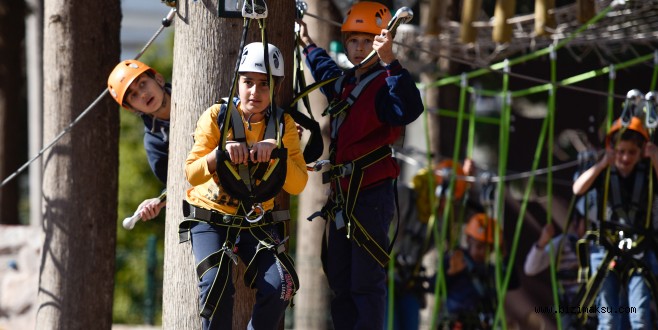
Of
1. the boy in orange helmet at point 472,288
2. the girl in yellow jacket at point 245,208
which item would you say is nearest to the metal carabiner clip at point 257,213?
the girl in yellow jacket at point 245,208

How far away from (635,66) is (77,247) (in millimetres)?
4966

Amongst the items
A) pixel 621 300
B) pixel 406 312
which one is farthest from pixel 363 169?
pixel 406 312

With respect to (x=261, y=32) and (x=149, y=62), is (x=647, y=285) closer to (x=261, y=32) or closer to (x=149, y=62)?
(x=261, y=32)

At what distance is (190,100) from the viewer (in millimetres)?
5363

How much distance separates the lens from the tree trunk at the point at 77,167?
703 centimetres

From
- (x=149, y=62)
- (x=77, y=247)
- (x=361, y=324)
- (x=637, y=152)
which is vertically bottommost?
(x=361, y=324)

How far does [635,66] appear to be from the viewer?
31.1 feet

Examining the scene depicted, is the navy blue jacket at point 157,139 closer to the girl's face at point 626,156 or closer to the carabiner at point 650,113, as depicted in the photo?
the girl's face at point 626,156

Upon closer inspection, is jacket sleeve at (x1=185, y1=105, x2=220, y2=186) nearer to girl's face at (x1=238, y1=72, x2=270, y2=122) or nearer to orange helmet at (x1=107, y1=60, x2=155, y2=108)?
girl's face at (x1=238, y1=72, x2=270, y2=122)

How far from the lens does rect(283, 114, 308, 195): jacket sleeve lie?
500 cm

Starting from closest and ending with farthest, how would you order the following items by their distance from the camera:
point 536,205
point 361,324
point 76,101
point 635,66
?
point 361,324 → point 76,101 → point 635,66 → point 536,205

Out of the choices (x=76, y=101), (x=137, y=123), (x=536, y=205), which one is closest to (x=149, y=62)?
(x=137, y=123)

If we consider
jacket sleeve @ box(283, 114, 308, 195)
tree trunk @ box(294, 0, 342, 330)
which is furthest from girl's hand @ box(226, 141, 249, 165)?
tree trunk @ box(294, 0, 342, 330)

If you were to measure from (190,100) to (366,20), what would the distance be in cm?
103
